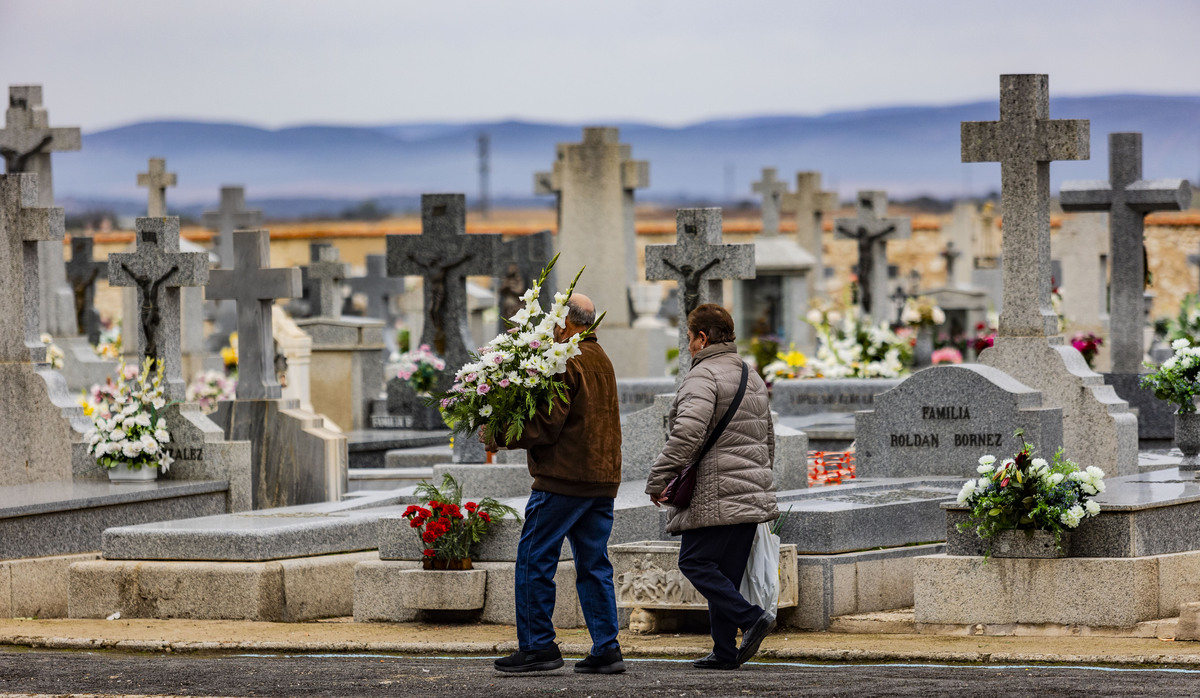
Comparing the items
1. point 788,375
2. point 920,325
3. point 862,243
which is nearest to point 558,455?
point 788,375

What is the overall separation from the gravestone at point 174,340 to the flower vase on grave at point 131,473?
0.27 meters

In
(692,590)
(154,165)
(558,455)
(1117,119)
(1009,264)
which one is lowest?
(692,590)

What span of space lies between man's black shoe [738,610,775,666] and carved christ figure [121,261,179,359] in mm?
6662

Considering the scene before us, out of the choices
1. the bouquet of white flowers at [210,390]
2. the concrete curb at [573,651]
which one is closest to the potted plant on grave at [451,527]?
the concrete curb at [573,651]

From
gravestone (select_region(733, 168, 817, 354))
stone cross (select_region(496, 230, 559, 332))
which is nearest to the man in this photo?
stone cross (select_region(496, 230, 559, 332))

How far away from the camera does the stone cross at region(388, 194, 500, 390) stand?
50.1 feet

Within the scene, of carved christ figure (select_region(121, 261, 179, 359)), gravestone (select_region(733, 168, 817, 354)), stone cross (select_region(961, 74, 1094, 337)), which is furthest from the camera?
gravestone (select_region(733, 168, 817, 354))

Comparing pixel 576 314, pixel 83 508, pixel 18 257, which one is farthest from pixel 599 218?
pixel 576 314

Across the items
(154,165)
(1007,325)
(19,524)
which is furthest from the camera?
(154,165)

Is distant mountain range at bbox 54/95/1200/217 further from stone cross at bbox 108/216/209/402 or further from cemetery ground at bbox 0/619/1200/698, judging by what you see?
cemetery ground at bbox 0/619/1200/698

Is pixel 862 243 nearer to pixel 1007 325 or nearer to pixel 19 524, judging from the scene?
pixel 1007 325

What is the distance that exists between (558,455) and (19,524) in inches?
180

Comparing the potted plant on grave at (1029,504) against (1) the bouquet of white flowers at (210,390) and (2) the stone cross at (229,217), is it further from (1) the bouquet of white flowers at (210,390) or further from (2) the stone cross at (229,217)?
(2) the stone cross at (229,217)

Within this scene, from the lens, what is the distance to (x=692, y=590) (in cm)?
866
